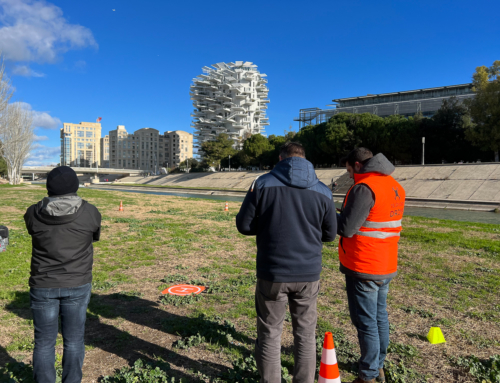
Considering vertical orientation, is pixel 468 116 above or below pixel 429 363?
above

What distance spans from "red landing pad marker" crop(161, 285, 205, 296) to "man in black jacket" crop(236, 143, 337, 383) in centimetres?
347

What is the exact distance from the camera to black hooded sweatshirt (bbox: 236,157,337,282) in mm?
2879

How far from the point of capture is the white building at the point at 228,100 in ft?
437

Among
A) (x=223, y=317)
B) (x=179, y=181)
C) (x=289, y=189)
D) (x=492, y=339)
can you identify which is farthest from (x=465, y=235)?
(x=179, y=181)

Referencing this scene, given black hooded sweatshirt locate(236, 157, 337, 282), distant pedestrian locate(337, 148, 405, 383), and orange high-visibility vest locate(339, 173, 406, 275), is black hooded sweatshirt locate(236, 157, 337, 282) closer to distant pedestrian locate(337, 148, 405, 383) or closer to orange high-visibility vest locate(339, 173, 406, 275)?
distant pedestrian locate(337, 148, 405, 383)

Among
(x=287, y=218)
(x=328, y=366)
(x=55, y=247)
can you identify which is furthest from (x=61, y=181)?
(x=328, y=366)

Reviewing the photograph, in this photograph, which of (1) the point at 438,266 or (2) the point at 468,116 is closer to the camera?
(1) the point at 438,266

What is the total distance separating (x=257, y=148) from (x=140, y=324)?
76619 mm

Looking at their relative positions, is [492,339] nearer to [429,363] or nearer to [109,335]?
[429,363]

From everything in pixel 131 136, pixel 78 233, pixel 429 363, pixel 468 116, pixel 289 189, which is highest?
pixel 131 136

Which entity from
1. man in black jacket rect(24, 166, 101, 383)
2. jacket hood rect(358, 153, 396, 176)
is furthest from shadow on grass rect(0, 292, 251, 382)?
jacket hood rect(358, 153, 396, 176)

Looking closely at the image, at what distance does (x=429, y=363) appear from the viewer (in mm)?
3848

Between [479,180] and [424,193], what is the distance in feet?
16.0

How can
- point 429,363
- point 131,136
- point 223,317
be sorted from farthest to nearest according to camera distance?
1. point 131,136
2. point 223,317
3. point 429,363
